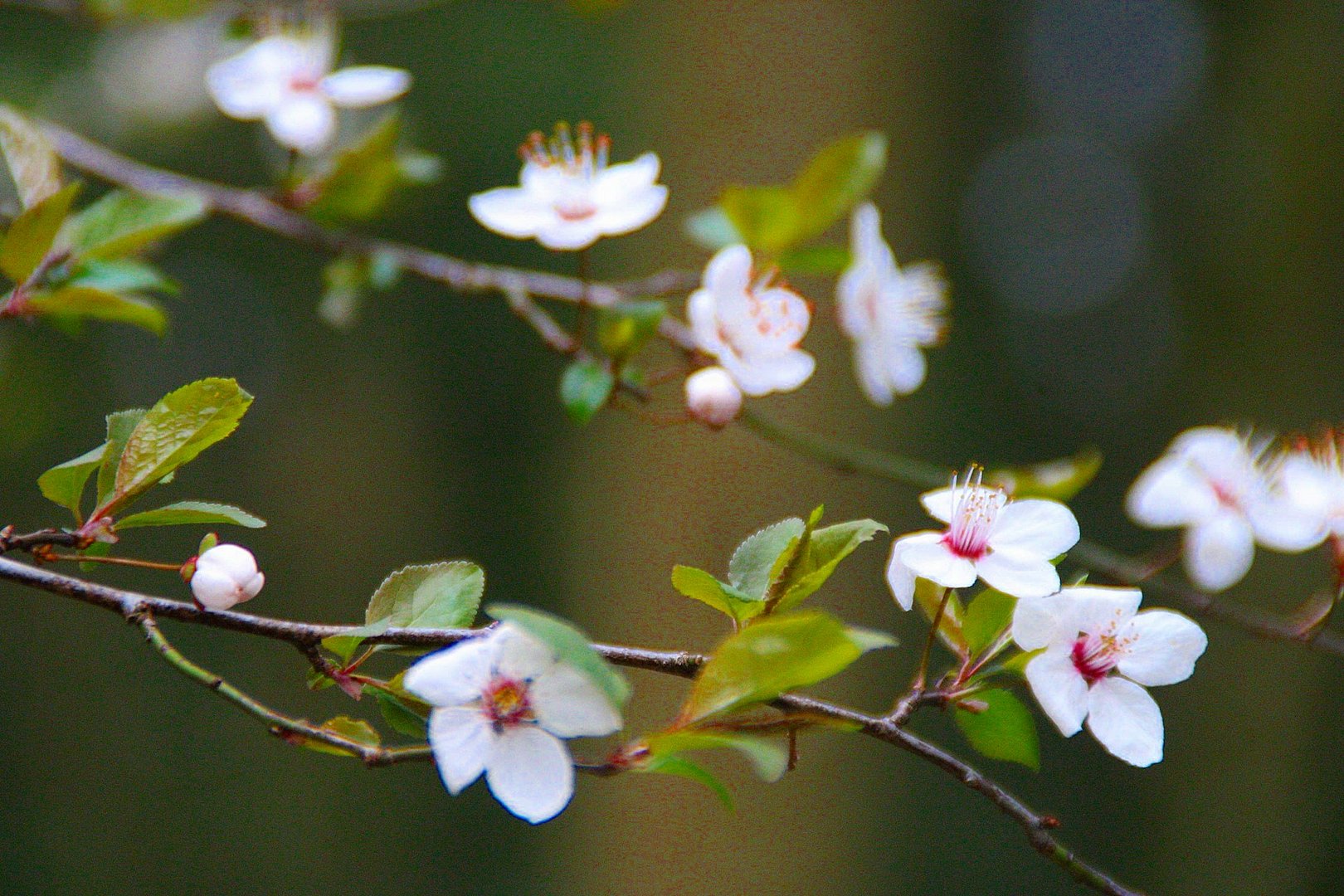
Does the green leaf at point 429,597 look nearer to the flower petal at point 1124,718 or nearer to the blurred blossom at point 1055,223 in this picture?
the flower petal at point 1124,718

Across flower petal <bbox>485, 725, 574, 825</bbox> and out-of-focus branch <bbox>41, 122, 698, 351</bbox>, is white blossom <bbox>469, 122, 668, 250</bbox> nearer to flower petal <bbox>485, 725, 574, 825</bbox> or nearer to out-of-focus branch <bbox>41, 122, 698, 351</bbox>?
out-of-focus branch <bbox>41, 122, 698, 351</bbox>

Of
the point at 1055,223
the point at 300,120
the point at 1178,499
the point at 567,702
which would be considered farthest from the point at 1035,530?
the point at 1055,223

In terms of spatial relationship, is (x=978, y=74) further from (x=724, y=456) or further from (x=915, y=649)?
(x=724, y=456)

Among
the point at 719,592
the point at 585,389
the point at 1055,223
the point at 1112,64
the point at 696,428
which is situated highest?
the point at 1112,64

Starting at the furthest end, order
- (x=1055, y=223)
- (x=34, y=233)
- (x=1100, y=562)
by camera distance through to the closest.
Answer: (x=1055, y=223)
(x=1100, y=562)
(x=34, y=233)

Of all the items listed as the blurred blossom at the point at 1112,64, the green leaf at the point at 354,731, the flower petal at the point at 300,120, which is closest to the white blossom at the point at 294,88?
the flower petal at the point at 300,120

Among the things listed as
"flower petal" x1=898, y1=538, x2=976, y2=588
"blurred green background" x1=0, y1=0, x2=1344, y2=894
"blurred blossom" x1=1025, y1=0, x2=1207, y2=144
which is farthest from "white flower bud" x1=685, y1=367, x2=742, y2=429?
"blurred blossom" x1=1025, y1=0, x2=1207, y2=144

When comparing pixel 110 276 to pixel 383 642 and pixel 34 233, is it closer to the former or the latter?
pixel 34 233
